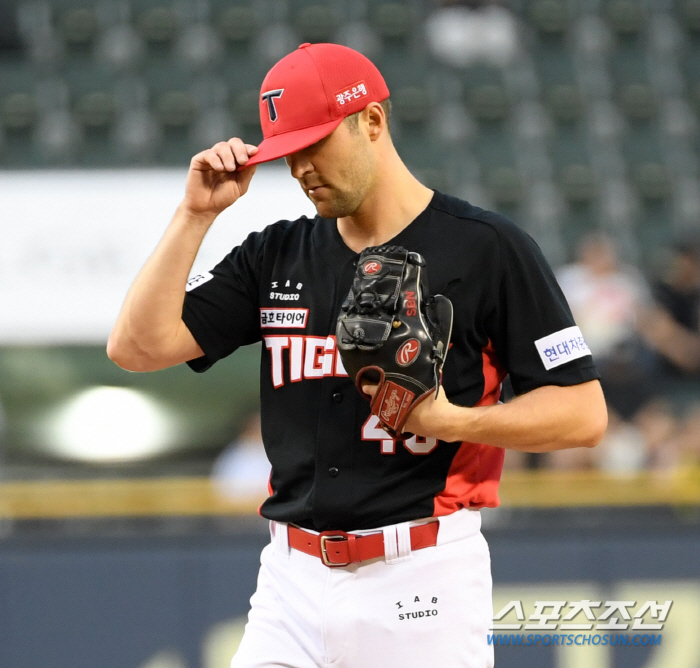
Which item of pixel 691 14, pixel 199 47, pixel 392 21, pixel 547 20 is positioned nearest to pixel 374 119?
pixel 199 47

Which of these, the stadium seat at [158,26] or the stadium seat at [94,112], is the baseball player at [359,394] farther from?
the stadium seat at [158,26]

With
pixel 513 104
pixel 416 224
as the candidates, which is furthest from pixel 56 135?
pixel 416 224

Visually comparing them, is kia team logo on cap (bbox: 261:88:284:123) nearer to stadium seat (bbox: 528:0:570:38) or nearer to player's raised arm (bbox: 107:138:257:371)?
player's raised arm (bbox: 107:138:257:371)

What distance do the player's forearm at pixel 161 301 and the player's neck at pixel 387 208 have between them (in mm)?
354

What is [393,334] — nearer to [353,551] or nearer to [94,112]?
[353,551]

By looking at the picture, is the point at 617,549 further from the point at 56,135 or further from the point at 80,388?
the point at 56,135

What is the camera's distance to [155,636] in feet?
13.8

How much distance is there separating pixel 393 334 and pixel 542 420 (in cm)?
41

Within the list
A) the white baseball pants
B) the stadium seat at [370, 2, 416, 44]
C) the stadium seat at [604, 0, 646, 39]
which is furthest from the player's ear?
the stadium seat at [604, 0, 646, 39]

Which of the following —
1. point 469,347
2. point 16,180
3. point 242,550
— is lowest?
point 242,550

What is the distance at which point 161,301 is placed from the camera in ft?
7.90

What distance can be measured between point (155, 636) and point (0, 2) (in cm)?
693

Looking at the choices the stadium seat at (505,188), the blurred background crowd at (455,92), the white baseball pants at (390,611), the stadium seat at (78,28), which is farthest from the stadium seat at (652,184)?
the white baseball pants at (390,611)

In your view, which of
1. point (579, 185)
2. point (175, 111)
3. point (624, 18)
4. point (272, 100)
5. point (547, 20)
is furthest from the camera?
point (624, 18)
